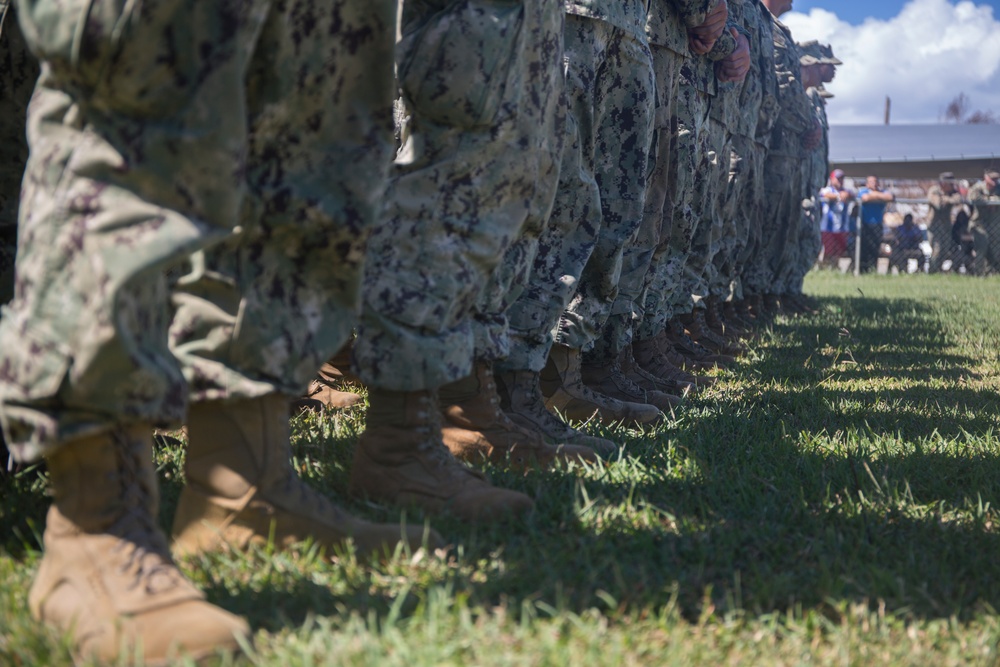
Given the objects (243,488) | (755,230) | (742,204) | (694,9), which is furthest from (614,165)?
(755,230)

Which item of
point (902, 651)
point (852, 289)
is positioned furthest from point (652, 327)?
point (852, 289)

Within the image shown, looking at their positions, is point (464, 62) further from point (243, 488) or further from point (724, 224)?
point (724, 224)

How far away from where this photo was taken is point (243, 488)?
173 cm

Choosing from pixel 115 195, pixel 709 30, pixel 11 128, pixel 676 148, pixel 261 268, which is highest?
pixel 709 30

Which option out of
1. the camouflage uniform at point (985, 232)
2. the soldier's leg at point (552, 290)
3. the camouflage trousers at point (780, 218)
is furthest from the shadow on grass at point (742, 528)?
the camouflage uniform at point (985, 232)

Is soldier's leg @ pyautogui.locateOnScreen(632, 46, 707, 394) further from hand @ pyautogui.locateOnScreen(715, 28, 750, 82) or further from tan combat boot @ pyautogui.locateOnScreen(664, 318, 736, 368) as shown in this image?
hand @ pyautogui.locateOnScreen(715, 28, 750, 82)

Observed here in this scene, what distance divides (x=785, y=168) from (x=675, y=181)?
5.44 meters

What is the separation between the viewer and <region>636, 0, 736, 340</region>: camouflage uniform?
4160mm

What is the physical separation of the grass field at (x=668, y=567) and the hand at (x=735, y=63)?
8.89ft

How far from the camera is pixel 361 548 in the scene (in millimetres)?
1777

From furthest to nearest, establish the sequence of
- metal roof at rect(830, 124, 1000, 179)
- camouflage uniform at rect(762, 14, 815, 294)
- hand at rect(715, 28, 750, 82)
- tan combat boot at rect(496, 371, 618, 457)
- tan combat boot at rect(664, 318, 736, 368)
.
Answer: metal roof at rect(830, 124, 1000, 179) < camouflage uniform at rect(762, 14, 815, 294) < tan combat boot at rect(664, 318, 736, 368) < hand at rect(715, 28, 750, 82) < tan combat boot at rect(496, 371, 618, 457)

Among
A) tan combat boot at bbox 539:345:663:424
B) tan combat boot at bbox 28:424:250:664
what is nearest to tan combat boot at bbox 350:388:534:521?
tan combat boot at bbox 28:424:250:664

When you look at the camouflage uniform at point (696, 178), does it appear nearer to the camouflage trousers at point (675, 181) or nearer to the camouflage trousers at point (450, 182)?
the camouflage trousers at point (675, 181)

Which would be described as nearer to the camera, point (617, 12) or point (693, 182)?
point (617, 12)
